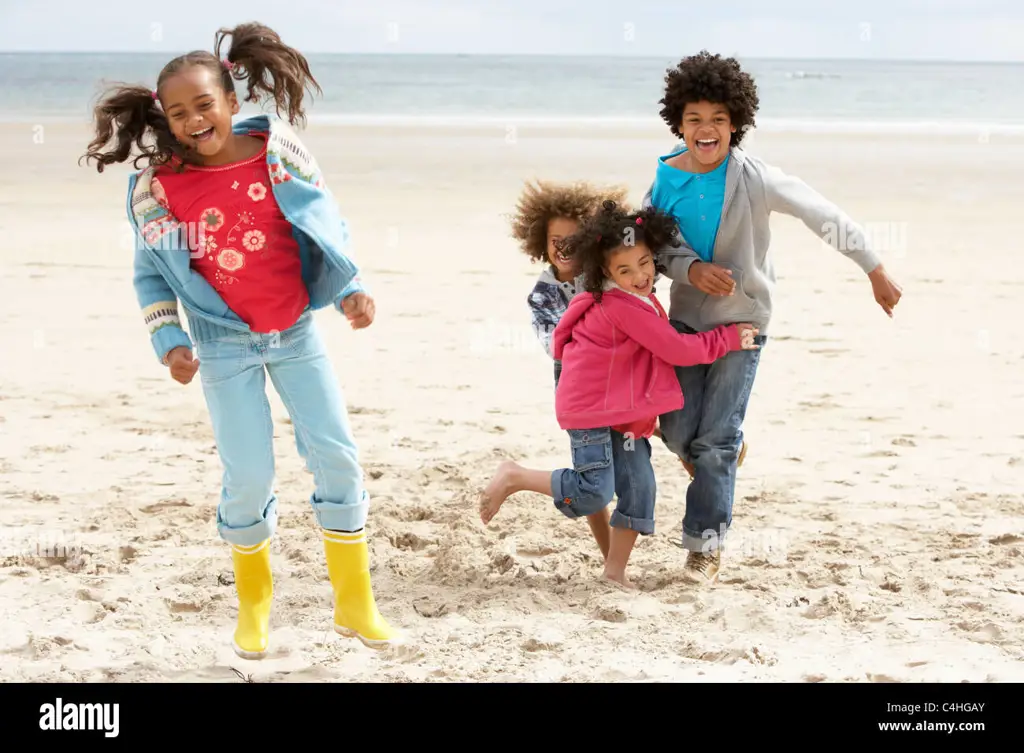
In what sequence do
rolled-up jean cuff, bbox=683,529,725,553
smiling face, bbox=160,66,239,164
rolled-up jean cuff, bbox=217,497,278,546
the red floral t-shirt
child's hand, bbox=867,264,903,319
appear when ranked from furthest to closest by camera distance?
rolled-up jean cuff, bbox=683,529,725,553 → child's hand, bbox=867,264,903,319 → rolled-up jean cuff, bbox=217,497,278,546 → the red floral t-shirt → smiling face, bbox=160,66,239,164

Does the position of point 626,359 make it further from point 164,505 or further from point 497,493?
point 164,505

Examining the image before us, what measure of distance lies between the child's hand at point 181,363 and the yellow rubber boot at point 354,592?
62 cm

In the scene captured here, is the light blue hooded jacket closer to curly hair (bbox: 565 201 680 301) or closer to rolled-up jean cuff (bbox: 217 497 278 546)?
rolled-up jean cuff (bbox: 217 497 278 546)

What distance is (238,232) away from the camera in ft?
10.6

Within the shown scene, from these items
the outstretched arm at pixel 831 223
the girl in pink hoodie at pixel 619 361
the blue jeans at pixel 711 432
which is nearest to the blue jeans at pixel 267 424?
the girl in pink hoodie at pixel 619 361

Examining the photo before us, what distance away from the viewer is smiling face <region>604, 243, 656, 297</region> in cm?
361

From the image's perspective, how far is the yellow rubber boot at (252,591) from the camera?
11.3ft

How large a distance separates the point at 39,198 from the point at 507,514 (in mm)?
9897

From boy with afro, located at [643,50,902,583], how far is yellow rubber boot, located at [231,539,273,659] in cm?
135

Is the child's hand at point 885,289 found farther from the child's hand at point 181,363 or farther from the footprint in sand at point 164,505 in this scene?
the footprint in sand at point 164,505

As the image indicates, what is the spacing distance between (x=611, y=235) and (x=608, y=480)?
76cm

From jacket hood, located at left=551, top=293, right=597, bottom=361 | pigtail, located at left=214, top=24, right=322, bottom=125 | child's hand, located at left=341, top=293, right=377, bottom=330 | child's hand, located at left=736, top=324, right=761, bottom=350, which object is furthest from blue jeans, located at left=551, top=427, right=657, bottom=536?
pigtail, located at left=214, top=24, right=322, bottom=125
